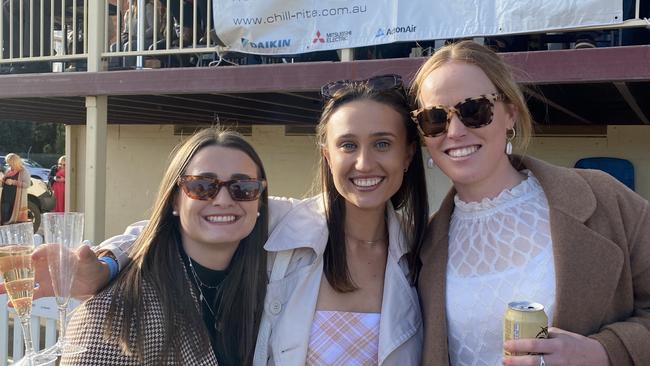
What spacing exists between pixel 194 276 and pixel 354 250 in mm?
623

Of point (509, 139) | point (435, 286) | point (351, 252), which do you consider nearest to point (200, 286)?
point (351, 252)

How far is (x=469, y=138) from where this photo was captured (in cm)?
196

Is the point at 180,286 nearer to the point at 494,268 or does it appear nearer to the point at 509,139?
the point at 494,268

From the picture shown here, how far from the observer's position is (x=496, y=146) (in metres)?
1.99

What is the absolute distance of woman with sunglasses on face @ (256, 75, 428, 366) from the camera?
210 centimetres

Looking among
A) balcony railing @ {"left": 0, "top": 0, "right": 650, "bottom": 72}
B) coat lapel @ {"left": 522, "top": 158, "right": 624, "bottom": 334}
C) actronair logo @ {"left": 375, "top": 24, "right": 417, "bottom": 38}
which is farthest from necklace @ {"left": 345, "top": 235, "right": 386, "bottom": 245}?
balcony railing @ {"left": 0, "top": 0, "right": 650, "bottom": 72}

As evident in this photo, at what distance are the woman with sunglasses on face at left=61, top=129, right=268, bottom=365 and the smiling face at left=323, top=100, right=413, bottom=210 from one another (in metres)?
0.32

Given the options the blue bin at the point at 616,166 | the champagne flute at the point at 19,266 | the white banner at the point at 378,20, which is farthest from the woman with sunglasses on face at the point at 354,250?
the blue bin at the point at 616,166

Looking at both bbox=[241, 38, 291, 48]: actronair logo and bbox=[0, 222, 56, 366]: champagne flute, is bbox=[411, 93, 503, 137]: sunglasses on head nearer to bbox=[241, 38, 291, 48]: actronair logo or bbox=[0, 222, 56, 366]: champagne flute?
bbox=[0, 222, 56, 366]: champagne flute

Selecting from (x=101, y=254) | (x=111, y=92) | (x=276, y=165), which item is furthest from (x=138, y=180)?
(x=101, y=254)

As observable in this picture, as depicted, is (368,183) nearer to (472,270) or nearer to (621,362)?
(472,270)

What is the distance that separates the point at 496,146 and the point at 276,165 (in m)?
7.08

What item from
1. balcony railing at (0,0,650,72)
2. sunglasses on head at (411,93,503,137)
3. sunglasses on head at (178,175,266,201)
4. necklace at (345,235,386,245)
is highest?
balcony railing at (0,0,650,72)

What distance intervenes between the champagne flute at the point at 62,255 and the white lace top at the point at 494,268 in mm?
1195
